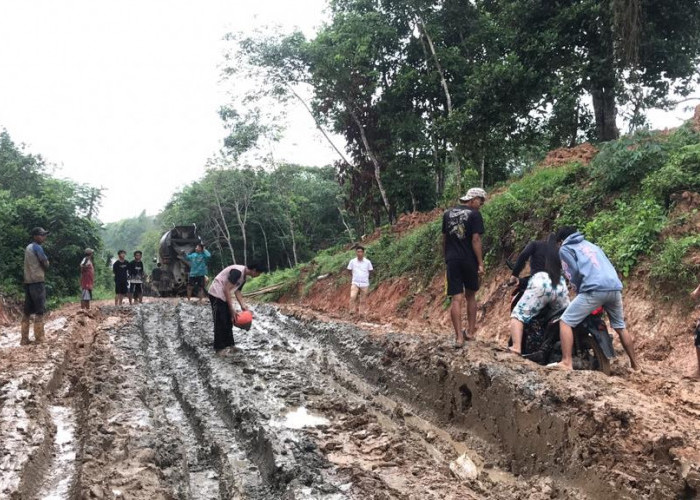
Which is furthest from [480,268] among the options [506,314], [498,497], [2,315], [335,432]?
[2,315]

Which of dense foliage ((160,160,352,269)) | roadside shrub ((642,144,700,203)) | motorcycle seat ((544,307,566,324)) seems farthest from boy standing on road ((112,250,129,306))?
dense foliage ((160,160,352,269))

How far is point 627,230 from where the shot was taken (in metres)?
8.15

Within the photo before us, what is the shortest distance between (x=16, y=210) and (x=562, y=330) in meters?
21.7

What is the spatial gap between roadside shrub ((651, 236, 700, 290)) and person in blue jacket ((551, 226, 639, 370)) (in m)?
2.30

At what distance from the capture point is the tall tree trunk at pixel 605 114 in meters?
13.2

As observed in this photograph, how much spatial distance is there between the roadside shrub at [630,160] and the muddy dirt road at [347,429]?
4780 mm

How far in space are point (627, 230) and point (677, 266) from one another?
123 centimetres

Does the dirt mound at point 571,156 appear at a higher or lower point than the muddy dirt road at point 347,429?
higher

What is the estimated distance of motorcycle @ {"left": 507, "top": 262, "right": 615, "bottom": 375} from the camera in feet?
16.7

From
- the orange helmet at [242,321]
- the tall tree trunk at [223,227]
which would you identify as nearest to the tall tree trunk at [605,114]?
the orange helmet at [242,321]

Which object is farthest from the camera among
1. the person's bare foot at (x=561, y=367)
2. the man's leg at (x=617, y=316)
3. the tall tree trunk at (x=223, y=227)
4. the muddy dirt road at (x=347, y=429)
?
the tall tree trunk at (x=223, y=227)

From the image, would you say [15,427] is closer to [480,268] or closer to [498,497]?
[498,497]

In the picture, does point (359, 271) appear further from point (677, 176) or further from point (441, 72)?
point (441, 72)

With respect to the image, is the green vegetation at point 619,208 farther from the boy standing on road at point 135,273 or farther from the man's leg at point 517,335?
the boy standing on road at point 135,273
